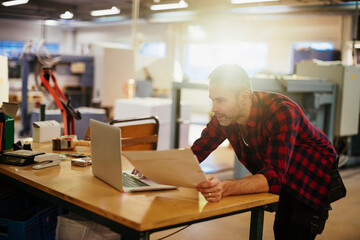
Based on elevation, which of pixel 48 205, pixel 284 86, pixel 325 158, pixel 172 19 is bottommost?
pixel 48 205

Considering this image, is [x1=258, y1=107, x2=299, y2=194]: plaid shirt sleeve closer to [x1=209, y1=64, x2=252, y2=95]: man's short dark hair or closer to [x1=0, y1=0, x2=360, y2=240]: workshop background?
[x1=209, y1=64, x2=252, y2=95]: man's short dark hair

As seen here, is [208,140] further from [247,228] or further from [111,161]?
[247,228]

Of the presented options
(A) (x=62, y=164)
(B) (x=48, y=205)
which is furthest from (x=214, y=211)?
(B) (x=48, y=205)

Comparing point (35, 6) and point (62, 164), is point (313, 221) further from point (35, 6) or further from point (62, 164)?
point (35, 6)

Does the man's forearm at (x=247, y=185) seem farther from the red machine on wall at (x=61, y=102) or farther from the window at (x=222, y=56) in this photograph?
the window at (x=222, y=56)

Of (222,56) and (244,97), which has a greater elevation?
(222,56)

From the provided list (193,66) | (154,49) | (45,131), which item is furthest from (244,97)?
(154,49)

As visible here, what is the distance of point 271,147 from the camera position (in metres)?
1.84

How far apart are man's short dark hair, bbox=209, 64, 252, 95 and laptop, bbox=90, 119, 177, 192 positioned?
1.65 feet

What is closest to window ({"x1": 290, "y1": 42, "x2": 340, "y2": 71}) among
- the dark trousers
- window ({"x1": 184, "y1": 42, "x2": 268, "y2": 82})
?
window ({"x1": 184, "y1": 42, "x2": 268, "y2": 82})

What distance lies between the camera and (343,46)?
10.5 m

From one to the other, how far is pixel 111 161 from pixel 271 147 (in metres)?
0.67

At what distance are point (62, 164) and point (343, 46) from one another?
376 inches

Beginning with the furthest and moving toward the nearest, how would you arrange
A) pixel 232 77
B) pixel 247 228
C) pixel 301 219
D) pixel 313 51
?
pixel 313 51, pixel 247 228, pixel 301 219, pixel 232 77
